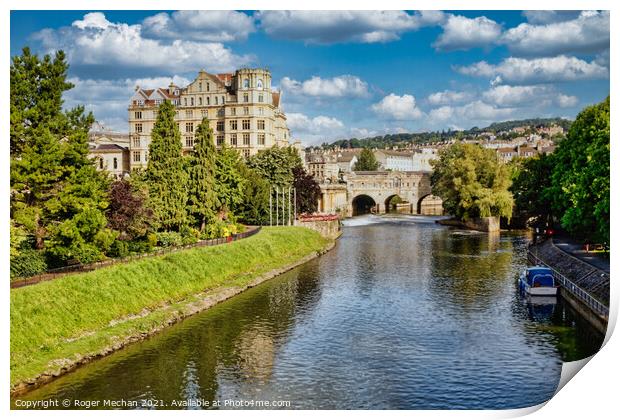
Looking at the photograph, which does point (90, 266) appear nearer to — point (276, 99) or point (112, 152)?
point (112, 152)

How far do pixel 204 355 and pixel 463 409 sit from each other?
7.21 metres

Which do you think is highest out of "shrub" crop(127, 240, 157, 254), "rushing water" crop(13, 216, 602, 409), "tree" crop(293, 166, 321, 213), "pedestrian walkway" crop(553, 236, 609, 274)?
"tree" crop(293, 166, 321, 213)

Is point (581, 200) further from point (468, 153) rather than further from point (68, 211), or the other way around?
point (468, 153)

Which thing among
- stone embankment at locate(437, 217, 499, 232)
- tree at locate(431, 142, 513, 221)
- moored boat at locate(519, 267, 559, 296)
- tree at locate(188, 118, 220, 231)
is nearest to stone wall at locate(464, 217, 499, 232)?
stone embankment at locate(437, 217, 499, 232)

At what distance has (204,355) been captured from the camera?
19.1 metres

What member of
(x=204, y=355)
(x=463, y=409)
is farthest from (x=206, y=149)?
(x=463, y=409)

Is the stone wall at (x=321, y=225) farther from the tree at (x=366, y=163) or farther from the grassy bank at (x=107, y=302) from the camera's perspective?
the tree at (x=366, y=163)

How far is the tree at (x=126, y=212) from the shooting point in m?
27.6

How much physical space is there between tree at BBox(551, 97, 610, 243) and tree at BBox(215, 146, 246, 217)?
18228 mm

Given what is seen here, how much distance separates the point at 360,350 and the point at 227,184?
23281 mm

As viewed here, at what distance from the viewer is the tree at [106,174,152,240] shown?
90.5 feet

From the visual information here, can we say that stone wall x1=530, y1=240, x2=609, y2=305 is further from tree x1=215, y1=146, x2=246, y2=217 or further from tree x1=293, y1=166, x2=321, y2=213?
tree x1=293, y1=166, x2=321, y2=213

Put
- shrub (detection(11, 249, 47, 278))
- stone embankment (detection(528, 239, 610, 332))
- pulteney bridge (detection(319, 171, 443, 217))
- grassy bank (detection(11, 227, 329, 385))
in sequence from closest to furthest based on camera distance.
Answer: grassy bank (detection(11, 227, 329, 385)) → shrub (detection(11, 249, 47, 278)) → stone embankment (detection(528, 239, 610, 332)) → pulteney bridge (detection(319, 171, 443, 217))

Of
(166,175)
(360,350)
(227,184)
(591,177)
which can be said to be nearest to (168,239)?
(166,175)
